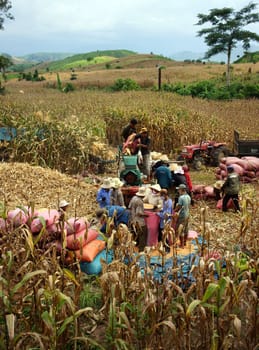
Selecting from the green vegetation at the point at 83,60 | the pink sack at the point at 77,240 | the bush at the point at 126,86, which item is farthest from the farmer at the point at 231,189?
the green vegetation at the point at 83,60

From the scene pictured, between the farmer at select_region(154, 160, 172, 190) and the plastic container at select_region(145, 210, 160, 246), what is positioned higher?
the farmer at select_region(154, 160, 172, 190)

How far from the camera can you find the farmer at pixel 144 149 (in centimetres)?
919

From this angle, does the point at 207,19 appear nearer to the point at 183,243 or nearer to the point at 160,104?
the point at 160,104

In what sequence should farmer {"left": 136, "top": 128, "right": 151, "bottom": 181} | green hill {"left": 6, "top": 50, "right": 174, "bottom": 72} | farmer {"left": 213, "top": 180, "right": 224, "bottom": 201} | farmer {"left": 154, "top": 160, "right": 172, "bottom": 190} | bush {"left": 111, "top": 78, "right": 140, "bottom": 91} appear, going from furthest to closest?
green hill {"left": 6, "top": 50, "right": 174, "bottom": 72} < bush {"left": 111, "top": 78, "right": 140, "bottom": 91} < farmer {"left": 136, "top": 128, "right": 151, "bottom": 181} < farmer {"left": 213, "top": 180, "right": 224, "bottom": 201} < farmer {"left": 154, "top": 160, "right": 172, "bottom": 190}

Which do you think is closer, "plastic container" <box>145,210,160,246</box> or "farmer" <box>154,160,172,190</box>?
"plastic container" <box>145,210,160,246</box>

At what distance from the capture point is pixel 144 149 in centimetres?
925

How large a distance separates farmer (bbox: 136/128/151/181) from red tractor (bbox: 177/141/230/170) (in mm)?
1870

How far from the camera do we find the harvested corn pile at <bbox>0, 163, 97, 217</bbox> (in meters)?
7.62

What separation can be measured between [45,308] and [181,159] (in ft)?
24.5

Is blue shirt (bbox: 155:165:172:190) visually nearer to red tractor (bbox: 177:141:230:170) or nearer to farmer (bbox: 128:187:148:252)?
farmer (bbox: 128:187:148:252)

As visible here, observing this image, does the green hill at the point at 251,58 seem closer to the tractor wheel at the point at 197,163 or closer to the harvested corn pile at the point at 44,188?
the tractor wheel at the point at 197,163

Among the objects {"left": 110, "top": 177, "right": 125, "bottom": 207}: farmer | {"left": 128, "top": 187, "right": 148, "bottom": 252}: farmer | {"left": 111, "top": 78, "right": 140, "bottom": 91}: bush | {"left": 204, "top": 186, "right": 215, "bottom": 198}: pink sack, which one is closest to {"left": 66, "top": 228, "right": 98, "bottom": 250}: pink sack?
{"left": 128, "top": 187, "right": 148, "bottom": 252}: farmer

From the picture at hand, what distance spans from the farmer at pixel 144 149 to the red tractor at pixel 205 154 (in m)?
1.87

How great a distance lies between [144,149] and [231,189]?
2.18 meters
